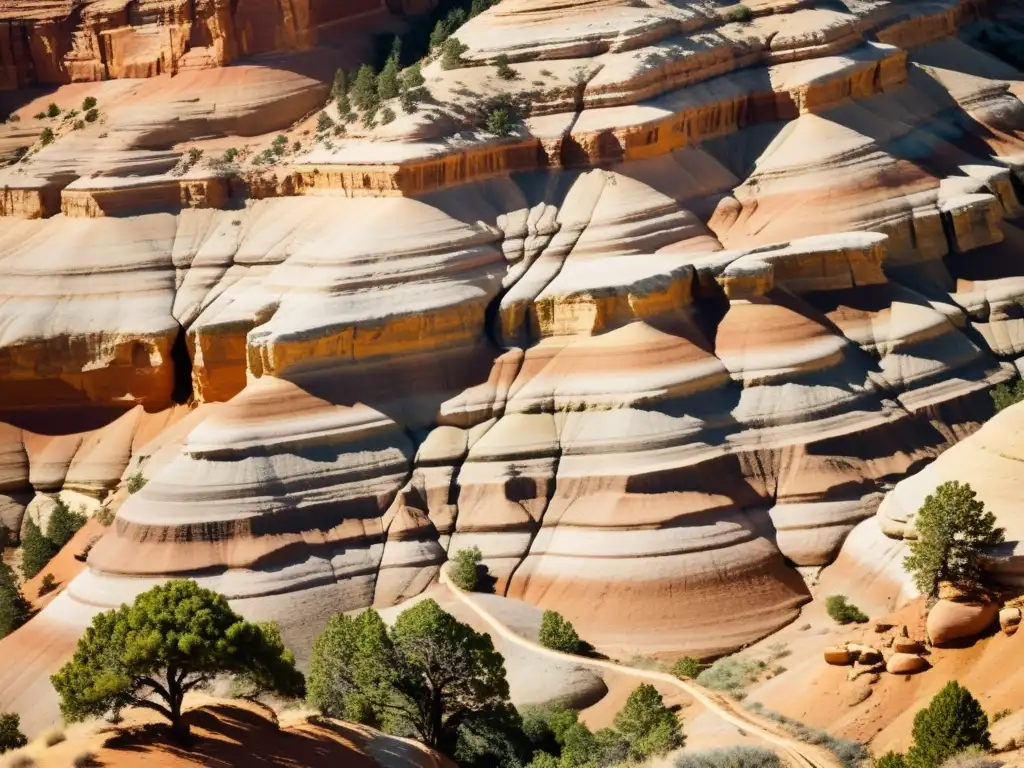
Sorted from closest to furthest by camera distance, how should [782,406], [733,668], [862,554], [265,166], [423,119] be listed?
[733,668] → [862,554] → [782,406] → [423,119] → [265,166]


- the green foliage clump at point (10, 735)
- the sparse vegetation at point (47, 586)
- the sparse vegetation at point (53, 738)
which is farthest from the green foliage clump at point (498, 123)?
the sparse vegetation at point (53, 738)

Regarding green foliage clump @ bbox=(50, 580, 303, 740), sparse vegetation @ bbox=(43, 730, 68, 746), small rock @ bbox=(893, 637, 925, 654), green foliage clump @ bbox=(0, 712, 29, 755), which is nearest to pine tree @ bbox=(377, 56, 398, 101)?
green foliage clump @ bbox=(0, 712, 29, 755)

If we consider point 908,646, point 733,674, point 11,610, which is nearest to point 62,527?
point 11,610

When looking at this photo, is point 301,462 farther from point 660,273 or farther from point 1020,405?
point 1020,405

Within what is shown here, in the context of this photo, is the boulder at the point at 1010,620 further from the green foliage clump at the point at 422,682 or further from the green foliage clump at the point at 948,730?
the green foliage clump at the point at 422,682

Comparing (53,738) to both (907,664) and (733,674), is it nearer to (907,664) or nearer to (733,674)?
(733,674)

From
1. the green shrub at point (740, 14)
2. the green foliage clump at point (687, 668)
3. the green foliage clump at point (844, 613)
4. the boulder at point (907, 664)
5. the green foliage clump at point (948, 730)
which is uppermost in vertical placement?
the green shrub at point (740, 14)

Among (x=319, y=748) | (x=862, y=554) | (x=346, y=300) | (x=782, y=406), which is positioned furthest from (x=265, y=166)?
(x=319, y=748)
